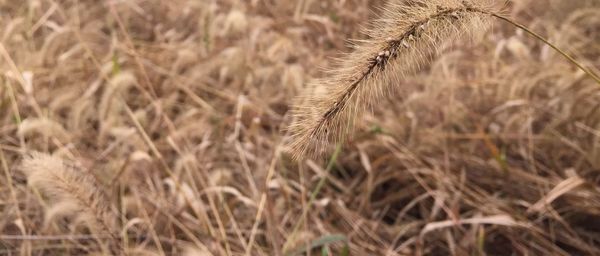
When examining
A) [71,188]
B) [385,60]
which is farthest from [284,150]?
[385,60]

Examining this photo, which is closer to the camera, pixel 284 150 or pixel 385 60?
pixel 385 60

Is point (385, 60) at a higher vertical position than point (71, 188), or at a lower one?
higher

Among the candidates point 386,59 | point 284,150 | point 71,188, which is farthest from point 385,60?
point 284,150

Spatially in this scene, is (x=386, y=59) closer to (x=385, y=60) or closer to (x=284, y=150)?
(x=385, y=60)

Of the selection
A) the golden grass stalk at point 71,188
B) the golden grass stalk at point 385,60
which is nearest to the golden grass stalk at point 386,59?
the golden grass stalk at point 385,60

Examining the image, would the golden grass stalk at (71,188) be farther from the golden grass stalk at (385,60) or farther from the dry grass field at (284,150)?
the golden grass stalk at (385,60)

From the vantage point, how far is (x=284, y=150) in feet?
5.84

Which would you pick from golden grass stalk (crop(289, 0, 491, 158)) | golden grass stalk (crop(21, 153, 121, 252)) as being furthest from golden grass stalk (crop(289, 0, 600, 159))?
golden grass stalk (crop(21, 153, 121, 252))

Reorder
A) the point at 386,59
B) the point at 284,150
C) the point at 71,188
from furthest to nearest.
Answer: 1. the point at 284,150
2. the point at 71,188
3. the point at 386,59

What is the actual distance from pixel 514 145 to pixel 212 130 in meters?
1.07

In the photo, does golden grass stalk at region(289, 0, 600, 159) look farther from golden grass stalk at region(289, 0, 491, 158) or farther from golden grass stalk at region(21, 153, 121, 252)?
golden grass stalk at region(21, 153, 121, 252)

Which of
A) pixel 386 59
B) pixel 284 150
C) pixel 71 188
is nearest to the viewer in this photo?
pixel 386 59

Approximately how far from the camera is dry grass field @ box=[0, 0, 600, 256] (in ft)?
5.08

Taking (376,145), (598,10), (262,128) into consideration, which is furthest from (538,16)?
(262,128)
